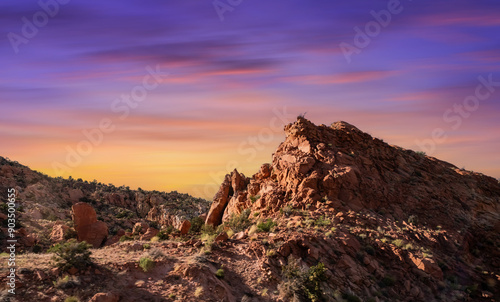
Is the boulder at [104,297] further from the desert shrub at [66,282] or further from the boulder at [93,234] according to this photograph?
the boulder at [93,234]

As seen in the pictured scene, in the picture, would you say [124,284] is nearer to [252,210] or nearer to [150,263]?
[150,263]

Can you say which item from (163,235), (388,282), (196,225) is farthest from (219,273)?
(196,225)

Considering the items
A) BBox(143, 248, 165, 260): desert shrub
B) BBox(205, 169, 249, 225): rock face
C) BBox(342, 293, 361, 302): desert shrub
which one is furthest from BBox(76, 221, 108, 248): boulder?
BBox(342, 293, 361, 302): desert shrub

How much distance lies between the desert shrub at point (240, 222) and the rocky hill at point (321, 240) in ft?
0.37

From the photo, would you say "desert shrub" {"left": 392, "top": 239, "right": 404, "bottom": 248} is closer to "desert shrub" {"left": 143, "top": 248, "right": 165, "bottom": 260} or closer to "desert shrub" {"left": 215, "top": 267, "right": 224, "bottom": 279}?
"desert shrub" {"left": 215, "top": 267, "right": 224, "bottom": 279}

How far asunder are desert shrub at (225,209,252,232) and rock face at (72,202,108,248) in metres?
12.3

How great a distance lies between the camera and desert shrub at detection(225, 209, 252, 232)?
26.4 meters

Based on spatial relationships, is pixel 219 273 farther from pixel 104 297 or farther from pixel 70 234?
pixel 70 234

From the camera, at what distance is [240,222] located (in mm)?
27219

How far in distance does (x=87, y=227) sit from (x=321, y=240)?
21.9m

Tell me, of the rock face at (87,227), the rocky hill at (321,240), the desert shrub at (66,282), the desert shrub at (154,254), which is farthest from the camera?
the rock face at (87,227)

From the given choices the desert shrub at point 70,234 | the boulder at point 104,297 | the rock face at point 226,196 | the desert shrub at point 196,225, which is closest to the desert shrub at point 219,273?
the boulder at point 104,297

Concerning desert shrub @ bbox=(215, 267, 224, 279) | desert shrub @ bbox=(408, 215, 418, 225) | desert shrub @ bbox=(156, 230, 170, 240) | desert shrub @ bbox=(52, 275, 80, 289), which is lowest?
desert shrub @ bbox=(52, 275, 80, 289)

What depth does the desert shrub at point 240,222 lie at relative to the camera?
26.4m
